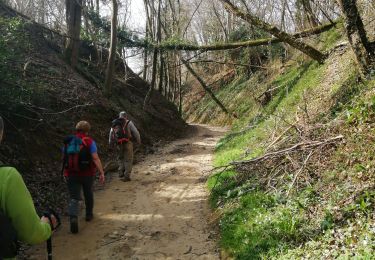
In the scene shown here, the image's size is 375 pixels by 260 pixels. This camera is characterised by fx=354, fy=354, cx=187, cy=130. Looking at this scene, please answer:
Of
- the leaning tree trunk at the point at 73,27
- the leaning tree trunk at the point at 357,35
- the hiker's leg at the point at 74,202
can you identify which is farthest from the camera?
the leaning tree trunk at the point at 73,27

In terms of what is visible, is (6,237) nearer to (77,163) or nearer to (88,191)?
(77,163)

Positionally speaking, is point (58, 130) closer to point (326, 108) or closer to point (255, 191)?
point (255, 191)

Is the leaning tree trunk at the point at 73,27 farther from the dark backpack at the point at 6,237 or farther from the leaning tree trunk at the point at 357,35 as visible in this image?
the dark backpack at the point at 6,237

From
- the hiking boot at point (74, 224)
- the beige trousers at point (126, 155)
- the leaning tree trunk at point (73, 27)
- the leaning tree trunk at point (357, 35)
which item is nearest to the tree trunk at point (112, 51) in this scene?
the leaning tree trunk at point (73, 27)

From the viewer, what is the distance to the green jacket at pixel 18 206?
100 inches

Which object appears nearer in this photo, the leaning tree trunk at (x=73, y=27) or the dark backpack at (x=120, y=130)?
the dark backpack at (x=120, y=130)

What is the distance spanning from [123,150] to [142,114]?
32.2 ft

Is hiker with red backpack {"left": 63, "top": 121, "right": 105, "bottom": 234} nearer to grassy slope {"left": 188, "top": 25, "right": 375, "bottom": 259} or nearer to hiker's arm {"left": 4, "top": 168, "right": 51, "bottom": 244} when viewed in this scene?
grassy slope {"left": 188, "top": 25, "right": 375, "bottom": 259}

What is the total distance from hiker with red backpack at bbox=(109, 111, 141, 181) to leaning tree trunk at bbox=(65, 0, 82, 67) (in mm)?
8680

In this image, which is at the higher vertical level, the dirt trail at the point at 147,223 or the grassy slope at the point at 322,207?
the grassy slope at the point at 322,207

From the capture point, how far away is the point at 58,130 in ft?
35.8

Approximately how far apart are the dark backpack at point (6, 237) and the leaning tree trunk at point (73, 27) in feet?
52.1

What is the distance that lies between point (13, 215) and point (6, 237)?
157 millimetres

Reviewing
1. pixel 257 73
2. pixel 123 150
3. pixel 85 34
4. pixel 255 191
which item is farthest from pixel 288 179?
pixel 257 73
